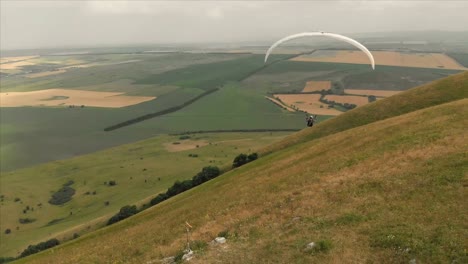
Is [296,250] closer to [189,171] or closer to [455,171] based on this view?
[455,171]

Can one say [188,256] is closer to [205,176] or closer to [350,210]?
[350,210]

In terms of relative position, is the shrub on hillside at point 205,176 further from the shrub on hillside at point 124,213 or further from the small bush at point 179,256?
the small bush at point 179,256

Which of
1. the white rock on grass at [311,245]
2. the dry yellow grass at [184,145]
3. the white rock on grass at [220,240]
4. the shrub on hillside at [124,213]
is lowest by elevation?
the dry yellow grass at [184,145]

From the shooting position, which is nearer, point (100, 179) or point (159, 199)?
point (159, 199)

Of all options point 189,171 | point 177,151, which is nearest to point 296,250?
point 189,171

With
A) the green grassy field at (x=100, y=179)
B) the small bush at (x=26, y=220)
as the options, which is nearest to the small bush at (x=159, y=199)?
the green grassy field at (x=100, y=179)

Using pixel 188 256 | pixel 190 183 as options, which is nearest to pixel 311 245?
pixel 188 256

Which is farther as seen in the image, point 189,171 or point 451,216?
point 189,171
